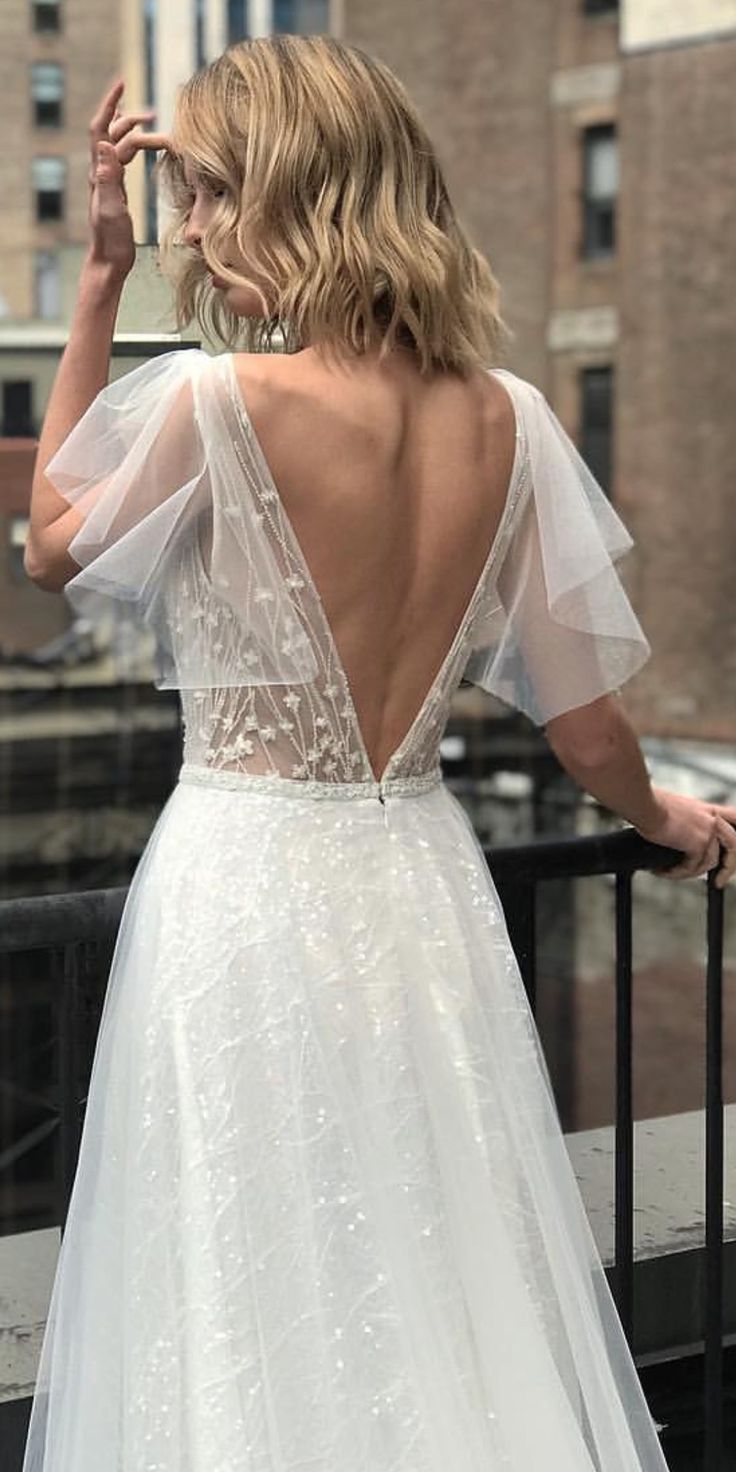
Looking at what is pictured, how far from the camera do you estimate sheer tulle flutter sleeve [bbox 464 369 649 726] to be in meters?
1.96

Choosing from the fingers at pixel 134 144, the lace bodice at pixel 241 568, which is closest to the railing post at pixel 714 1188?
the lace bodice at pixel 241 568

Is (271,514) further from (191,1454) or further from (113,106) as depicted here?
(191,1454)

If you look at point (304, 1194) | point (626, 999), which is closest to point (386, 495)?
point (304, 1194)

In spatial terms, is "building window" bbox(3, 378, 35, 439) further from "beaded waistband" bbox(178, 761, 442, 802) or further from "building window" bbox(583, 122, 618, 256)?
"building window" bbox(583, 122, 618, 256)

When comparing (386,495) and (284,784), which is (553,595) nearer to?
(386,495)

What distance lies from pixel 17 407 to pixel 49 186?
18.2 meters

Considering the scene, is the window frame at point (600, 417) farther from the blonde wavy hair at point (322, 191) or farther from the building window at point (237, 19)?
the blonde wavy hair at point (322, 191)

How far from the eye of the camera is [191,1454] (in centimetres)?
174

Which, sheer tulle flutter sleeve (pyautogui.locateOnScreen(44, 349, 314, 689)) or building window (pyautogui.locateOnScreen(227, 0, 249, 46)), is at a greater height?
building window (pyautogui.locateOnScreen(227, 0, 249, 46))

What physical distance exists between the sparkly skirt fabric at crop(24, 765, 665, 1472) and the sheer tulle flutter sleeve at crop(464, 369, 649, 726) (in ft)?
0.82

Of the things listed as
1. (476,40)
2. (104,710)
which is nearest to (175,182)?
(104,710)

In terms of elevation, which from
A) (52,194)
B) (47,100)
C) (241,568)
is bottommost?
(241,568)

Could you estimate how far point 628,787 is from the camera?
2.13 m

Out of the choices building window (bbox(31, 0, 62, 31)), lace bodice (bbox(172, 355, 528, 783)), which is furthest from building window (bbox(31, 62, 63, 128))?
lace bodice (bbox(172, 355, 528, 783))
